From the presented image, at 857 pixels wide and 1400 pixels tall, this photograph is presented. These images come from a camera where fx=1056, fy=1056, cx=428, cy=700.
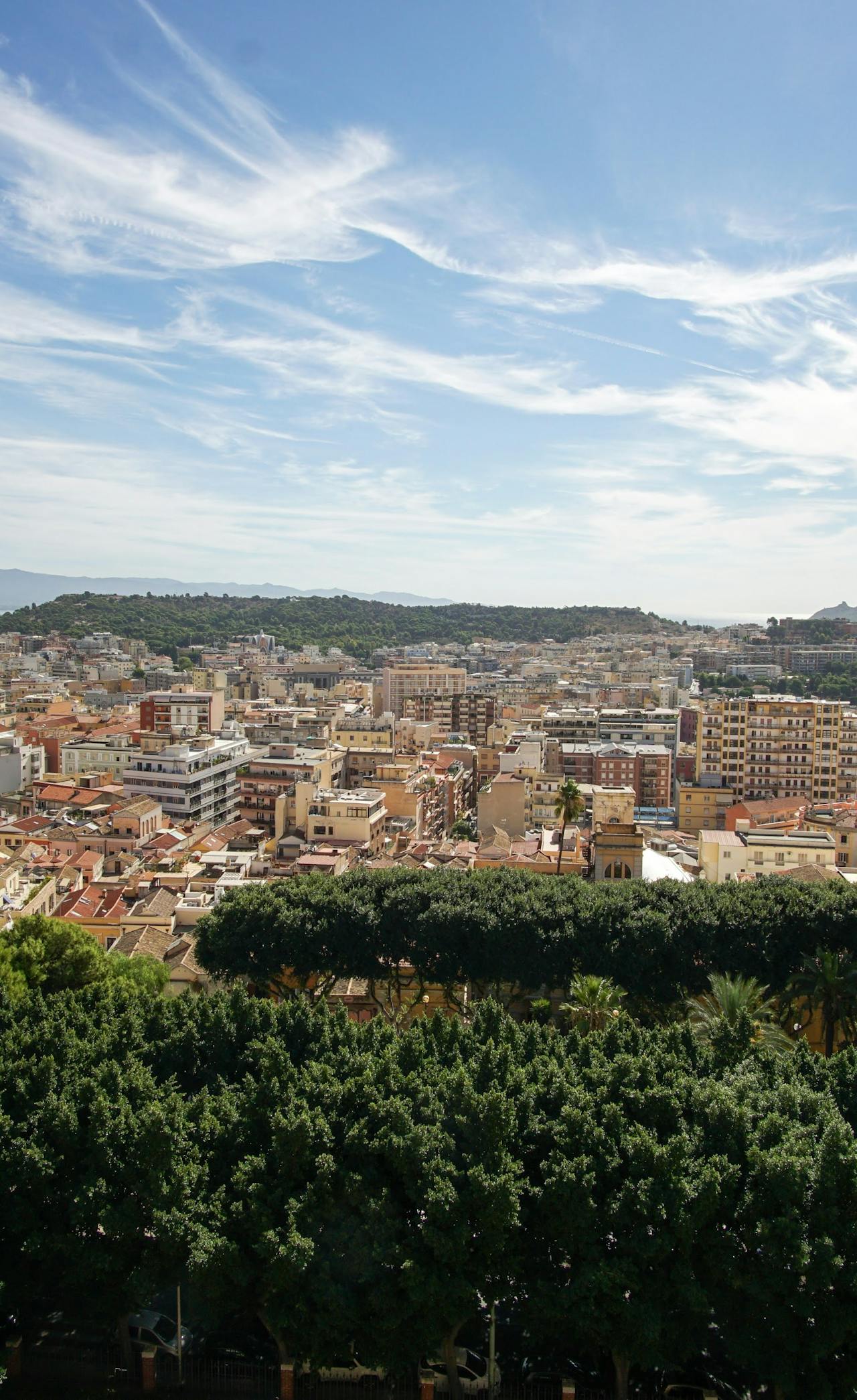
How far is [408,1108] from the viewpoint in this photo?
15.3 m

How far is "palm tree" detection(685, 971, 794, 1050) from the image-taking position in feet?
67.8

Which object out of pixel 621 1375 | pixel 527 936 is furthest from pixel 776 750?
pixel 621 1375

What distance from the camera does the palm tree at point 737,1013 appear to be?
20656mm

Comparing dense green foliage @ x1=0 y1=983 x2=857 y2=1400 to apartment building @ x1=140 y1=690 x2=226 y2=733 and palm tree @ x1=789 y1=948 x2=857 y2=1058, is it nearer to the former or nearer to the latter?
palm tree @ x1=789 y1=948 x2=857 y2=1058

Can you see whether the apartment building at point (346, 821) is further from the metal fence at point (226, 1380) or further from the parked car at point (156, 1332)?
the metal fence at point (226, 1380)

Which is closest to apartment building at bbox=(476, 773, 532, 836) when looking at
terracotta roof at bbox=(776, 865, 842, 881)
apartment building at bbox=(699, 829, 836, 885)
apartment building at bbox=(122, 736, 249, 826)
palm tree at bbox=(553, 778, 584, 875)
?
apartment building at bbox=(699, 829, 836, 885)

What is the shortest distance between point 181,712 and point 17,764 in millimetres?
13966

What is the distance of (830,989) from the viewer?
23516mm

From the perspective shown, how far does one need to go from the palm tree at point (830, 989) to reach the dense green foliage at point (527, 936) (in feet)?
5.24

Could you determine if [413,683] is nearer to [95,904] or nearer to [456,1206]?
[95,904]

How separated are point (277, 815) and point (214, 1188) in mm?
36572

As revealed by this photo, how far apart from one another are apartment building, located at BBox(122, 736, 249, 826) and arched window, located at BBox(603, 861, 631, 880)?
92.9 ft

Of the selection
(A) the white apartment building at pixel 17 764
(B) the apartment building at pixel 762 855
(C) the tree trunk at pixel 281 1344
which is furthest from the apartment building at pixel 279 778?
(C) the tree trunk at pixel 281 1344

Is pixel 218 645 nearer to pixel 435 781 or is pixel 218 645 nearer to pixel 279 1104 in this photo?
pixel 435 781
